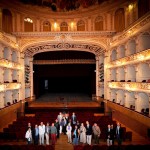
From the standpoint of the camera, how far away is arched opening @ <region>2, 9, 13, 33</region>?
26125mm

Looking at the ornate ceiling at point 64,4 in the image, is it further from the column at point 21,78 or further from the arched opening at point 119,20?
the column at point 21,78

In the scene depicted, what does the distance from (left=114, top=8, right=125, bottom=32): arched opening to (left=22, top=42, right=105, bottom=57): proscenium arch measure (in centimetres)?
318

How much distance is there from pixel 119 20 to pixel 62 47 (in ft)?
27.9

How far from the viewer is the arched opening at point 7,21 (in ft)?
85.7

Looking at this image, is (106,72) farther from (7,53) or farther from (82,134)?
(82,134)

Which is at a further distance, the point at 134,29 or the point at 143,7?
the point at 143,7

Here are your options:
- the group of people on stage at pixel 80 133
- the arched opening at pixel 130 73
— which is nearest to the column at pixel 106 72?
the arched opening at pixel 130 73

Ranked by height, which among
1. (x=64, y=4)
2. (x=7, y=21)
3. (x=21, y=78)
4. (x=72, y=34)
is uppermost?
(x=64, y=4)

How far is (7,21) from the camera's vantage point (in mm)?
26781

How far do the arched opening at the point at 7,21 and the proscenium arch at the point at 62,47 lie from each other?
306 cm

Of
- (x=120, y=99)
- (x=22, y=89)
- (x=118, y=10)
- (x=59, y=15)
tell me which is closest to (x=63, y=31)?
(x=59, y=15)

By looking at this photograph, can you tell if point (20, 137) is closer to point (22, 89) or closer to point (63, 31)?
point (22, 89)

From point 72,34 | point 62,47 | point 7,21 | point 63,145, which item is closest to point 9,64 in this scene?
point 7,21

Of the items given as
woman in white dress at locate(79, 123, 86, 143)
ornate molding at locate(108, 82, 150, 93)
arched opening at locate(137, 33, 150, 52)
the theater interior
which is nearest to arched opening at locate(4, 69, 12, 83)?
the theater interior
